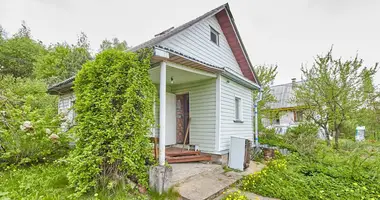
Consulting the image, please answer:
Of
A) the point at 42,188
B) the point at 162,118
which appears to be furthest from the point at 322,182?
the point at 42,188

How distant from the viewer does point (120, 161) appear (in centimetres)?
330

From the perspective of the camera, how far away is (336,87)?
359 inches

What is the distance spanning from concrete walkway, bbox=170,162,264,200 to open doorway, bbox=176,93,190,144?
69.7 inches

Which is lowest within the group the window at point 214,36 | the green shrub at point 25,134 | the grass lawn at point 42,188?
the grass lawn at point 42,188

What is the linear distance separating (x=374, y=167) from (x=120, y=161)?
6.02m

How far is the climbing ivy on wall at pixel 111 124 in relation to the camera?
311cm

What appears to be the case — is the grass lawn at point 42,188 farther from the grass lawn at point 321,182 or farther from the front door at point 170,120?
the front door at point 170,120

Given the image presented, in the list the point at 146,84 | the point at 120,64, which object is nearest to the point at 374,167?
the point at 146,84

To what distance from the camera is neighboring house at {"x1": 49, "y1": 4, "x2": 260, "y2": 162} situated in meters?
5.38

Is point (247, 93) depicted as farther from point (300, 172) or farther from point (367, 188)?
point (367, 188)

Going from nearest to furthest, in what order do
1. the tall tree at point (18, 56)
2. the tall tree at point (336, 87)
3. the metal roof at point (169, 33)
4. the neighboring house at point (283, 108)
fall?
the metal roof at point (169, 33) < the tall tree at point (336, 87) < the neighboring house at point (283, 108) < the tall tree at point (18, 56)

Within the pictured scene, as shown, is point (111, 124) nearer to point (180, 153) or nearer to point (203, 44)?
point (180, 153)

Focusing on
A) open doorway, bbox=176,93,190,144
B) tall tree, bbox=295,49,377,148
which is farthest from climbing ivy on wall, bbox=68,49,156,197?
tall tree, bbox=295,49,377,148

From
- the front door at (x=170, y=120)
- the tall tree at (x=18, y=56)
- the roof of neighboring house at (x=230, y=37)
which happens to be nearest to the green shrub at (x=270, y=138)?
the roof of neighboring house at (x=230, y=37)
